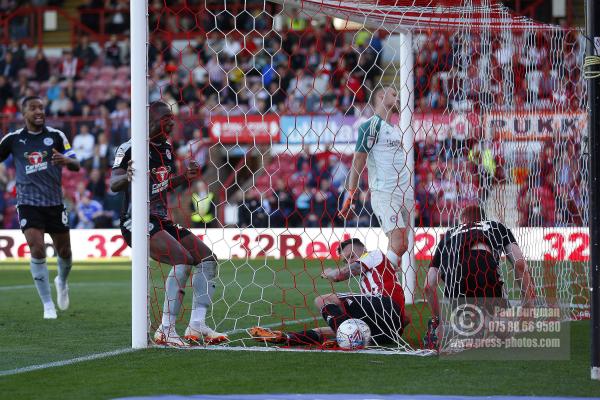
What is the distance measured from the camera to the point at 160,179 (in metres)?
7.90

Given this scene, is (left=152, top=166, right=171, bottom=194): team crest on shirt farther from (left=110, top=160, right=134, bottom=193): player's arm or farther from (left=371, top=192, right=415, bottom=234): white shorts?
(left=371, top=192, right=415, bottom=234): white shorts

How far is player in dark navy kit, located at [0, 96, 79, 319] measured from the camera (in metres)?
10.1

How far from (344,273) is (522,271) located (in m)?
1.38

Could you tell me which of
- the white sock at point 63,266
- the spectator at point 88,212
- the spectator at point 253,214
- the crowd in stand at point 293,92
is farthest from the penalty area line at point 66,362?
the spectator at point 88,212

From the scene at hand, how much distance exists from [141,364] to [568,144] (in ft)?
20.3

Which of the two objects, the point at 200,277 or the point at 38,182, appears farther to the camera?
the point at 38,182

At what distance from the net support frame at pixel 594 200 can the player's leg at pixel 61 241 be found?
19.4 ft

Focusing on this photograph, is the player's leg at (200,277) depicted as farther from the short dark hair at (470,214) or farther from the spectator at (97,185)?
the spectator at (97,185)

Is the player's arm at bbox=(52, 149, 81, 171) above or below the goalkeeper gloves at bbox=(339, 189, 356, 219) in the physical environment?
above

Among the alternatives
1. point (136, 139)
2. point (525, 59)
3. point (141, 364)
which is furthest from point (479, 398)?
point (525, 59)

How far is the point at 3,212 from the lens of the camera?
2048 centimetres

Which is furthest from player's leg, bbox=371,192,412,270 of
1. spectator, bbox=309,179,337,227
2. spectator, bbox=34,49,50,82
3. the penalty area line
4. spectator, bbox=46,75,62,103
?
spectator, bbox=34,49,50,82

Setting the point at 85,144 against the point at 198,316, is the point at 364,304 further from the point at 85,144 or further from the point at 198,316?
the point at 85,144

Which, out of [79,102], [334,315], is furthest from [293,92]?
[79,102]
